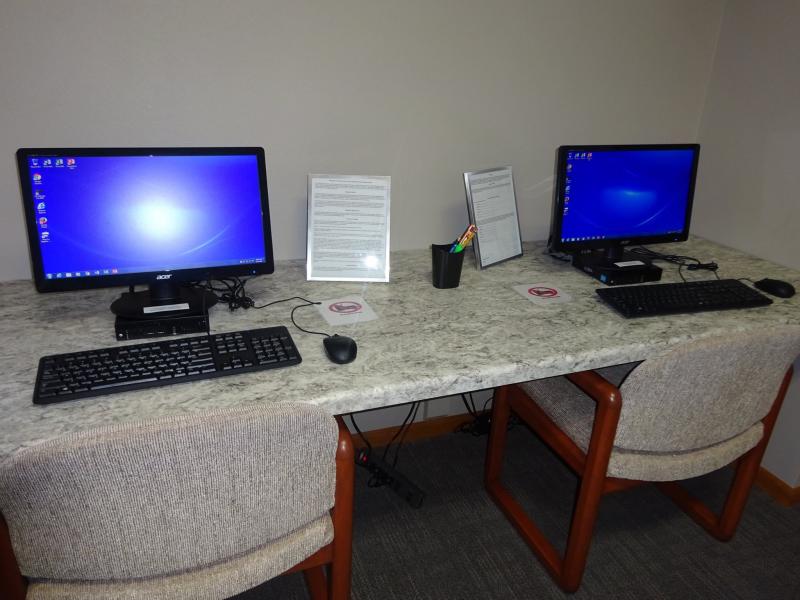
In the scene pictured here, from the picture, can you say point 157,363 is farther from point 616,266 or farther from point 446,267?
point 616,266

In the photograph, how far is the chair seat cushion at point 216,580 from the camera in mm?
934

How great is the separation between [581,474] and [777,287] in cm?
85

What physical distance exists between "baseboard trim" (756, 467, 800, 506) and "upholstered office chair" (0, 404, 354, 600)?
173 centimetres

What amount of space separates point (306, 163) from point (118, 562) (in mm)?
1211

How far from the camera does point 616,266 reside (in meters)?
1.80

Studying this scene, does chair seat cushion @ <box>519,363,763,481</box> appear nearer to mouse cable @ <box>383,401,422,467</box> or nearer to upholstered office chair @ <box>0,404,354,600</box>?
mouse cable @ <box>383,401,422,467</box>

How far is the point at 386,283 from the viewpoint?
1694 mm

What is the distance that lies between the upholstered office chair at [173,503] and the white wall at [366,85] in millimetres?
992

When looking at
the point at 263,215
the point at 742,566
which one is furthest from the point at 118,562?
the point at 742,566

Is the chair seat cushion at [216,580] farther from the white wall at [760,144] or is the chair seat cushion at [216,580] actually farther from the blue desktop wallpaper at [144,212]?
the white wall at [760,144]

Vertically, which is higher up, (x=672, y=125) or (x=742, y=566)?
(x=672, y=125)

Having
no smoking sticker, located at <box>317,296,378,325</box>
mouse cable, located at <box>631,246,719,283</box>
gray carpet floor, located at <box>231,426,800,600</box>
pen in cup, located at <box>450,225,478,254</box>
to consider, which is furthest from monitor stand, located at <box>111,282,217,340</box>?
mouse cable, located at <box>631,246,719,283</box>

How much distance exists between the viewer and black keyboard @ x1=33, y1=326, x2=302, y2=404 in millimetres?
1088

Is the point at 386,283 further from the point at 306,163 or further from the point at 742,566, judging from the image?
the point at 742,566
